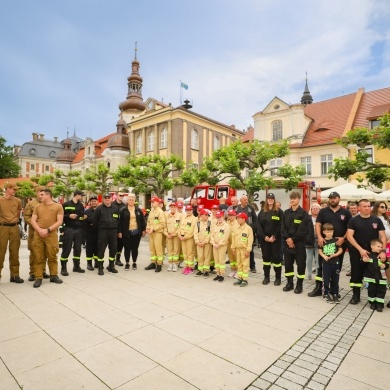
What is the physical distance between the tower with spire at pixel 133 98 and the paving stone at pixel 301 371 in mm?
47012

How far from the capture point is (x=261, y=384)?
2.90 m

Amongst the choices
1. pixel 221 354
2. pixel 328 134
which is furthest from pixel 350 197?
pixel 328 134

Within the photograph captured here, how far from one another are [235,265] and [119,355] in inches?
175

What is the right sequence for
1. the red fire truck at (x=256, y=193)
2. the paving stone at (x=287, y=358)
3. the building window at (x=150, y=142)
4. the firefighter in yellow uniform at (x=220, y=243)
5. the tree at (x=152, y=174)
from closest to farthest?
the paving stone at (x=287, y=358) < the firefighter in yellow uniform at (x=220, y=243) < the red fire truck at (x=256, y=193) < the tree at (x=152, y=174) < the building window at (x=150, y=142)

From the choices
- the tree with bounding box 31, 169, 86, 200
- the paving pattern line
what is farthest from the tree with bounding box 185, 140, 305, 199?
the tree with bounding box 31, 169, 86, 200

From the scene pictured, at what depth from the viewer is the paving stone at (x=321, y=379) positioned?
2965mm

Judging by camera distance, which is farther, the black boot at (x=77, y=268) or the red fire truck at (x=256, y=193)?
the red fire truck at (x=256, y=193)

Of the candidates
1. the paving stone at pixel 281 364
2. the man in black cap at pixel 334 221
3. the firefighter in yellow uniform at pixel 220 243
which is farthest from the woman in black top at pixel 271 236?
the paving stone at pixel 281 364

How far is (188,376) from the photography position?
2.98m

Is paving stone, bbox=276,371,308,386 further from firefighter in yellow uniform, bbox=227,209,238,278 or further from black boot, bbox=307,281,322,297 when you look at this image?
firefighter in yellow uniform, bbox=227,209,238,278

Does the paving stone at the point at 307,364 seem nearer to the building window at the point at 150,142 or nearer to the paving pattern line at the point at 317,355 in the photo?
the paving pattern line at the point at 317,355

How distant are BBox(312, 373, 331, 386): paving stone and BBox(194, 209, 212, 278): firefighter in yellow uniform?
4430mm

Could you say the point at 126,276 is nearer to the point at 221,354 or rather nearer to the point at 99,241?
the point at 99,241

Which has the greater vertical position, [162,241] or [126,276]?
[162,241]
